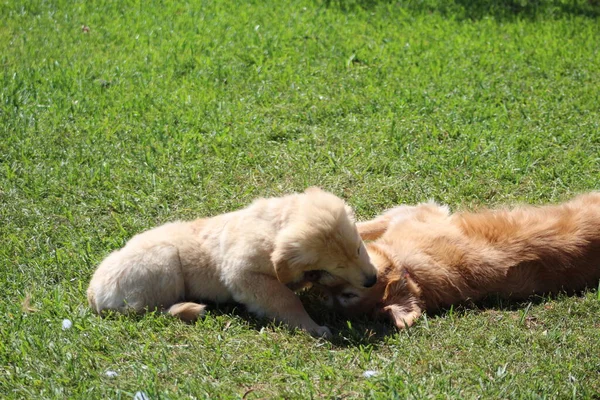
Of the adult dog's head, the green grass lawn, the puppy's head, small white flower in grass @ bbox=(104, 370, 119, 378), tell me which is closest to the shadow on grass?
the green grass lawn

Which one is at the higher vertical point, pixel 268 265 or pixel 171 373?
pixel 268 265

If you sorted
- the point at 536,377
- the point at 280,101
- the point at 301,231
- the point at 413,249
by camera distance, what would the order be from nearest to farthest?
the point at 536,377
the point at 301,231
the point at 413,249
the point at 280,101

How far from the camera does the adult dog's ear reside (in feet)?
15.7

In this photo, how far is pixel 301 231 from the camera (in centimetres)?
479

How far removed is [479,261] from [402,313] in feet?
2.20

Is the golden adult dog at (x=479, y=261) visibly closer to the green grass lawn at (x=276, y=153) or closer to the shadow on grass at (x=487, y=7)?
the green grass lawn at (x=276, y=153)

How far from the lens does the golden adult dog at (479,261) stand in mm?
5230

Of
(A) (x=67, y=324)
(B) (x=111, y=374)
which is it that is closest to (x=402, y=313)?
(B) (x=111, y=374)

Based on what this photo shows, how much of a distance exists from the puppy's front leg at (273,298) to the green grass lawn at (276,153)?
0.14 m

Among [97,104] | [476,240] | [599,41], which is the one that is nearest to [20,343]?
[476,240]

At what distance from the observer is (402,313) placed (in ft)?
16.8

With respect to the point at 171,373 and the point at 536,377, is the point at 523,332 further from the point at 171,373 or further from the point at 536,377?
the point at 171,373

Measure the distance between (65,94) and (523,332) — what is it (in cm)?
575

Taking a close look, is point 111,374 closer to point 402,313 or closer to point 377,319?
point 377,319
